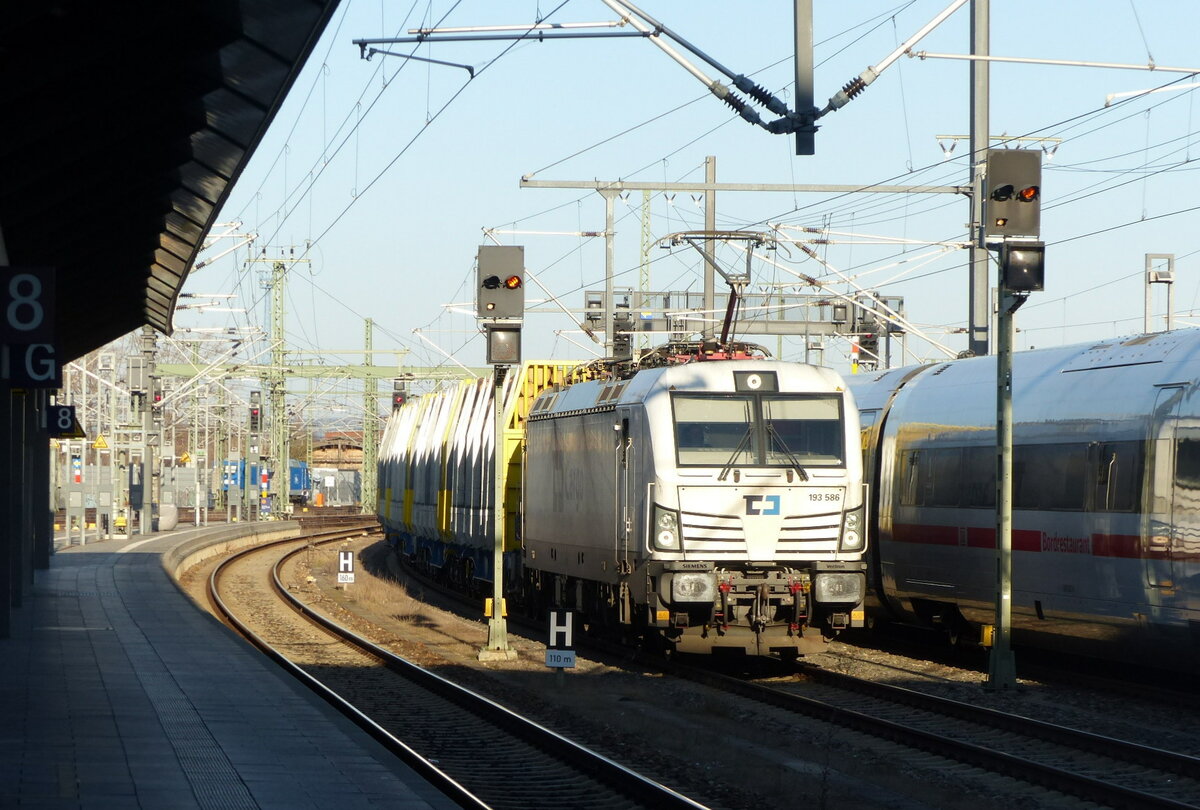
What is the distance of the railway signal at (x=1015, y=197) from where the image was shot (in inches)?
635

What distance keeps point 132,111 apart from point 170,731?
16.4 feet

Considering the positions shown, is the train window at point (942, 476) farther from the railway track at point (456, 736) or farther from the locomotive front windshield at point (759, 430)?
the railway track at point (456, 736)

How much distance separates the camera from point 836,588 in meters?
16.8

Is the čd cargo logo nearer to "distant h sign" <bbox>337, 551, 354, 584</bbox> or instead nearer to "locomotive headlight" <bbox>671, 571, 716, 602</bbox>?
"locomotive headlight" <bbox>671, 571, 716, 602</bbox>

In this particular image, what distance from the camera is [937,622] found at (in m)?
19.9

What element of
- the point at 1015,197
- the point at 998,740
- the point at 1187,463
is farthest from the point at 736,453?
the point at 998,740


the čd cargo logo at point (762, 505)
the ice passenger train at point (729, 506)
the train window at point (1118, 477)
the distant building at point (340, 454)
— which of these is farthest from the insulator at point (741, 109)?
the distant building at point (340, 454)

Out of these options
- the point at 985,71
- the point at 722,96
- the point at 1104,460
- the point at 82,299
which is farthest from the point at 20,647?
the point at 985,71

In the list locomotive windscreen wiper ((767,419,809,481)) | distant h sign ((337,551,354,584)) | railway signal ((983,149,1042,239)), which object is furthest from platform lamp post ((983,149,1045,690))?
distant h sign ((337,551,354,584))

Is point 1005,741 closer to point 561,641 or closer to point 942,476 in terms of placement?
point 561,641

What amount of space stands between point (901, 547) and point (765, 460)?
3530 mm

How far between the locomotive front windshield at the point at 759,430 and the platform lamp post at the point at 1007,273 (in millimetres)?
2021

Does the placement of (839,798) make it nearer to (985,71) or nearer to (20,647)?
(20,647)

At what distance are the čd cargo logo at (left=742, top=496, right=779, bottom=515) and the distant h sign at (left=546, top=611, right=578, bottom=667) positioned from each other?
229 cm
